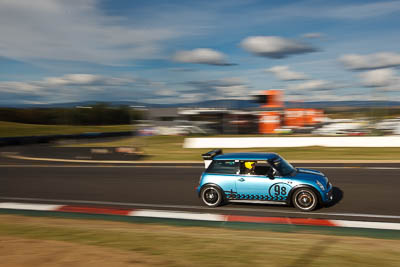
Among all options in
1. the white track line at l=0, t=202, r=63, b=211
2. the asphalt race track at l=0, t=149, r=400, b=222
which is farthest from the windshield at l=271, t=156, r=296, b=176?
the white track line at l=0, t=202, r=63, b=211

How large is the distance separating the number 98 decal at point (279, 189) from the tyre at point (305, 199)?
0.20 meters

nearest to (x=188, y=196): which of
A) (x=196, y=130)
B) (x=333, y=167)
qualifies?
(x=333, y=167)

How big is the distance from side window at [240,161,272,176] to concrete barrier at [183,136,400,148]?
13.2 metres

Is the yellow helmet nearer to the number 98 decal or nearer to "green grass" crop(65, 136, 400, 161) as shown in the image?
the number 98 decal

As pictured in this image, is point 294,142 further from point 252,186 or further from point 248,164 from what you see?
point 252,186

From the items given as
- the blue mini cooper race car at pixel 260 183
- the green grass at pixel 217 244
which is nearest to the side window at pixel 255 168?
the blue mini cooper race car at pixel 260 183

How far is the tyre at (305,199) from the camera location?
27.0 feet

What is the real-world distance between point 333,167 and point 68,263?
12536mm

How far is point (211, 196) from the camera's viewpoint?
9.05m

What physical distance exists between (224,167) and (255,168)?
748 mm

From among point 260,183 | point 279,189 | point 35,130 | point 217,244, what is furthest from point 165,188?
point 35,130

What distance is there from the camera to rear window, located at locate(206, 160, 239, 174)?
8.92 metres

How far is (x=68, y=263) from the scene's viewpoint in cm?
480

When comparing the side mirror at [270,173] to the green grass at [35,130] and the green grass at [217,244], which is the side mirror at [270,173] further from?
the green grass at [35,130]
